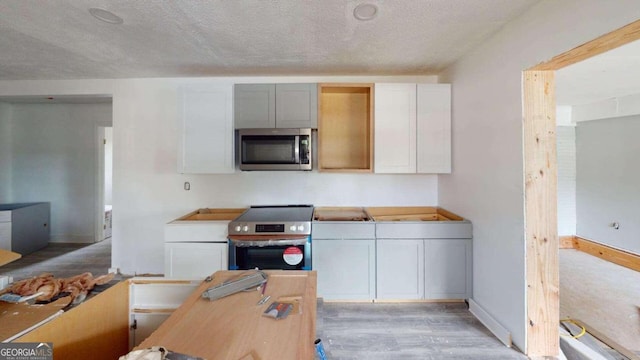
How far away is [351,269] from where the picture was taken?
96.2 inches

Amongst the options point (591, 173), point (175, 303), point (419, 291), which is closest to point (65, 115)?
point (175, 303)

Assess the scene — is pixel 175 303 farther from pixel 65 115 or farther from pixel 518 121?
pixel 65 115

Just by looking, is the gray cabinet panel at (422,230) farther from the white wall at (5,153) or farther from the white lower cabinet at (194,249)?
the white wall at (5,153)

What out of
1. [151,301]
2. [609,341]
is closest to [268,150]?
[151,301]

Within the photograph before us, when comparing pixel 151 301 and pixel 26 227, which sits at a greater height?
pixel 151 301

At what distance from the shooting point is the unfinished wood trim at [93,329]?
84 centimetres

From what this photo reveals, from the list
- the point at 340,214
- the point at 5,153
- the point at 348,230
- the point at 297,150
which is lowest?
the point at 348,230

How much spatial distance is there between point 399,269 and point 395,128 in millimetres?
1429

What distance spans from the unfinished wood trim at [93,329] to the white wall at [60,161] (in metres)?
4.56

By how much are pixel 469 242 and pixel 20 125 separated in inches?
273

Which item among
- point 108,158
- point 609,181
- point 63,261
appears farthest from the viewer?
point 108,158

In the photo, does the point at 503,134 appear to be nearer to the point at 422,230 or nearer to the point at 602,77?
the point at 422,230

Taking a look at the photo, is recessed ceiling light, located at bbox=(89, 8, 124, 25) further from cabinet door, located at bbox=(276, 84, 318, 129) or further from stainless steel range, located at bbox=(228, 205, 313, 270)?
stainless steel range, located at bbox=(228, 205, 313, 270)

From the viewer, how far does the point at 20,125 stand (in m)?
4.27
